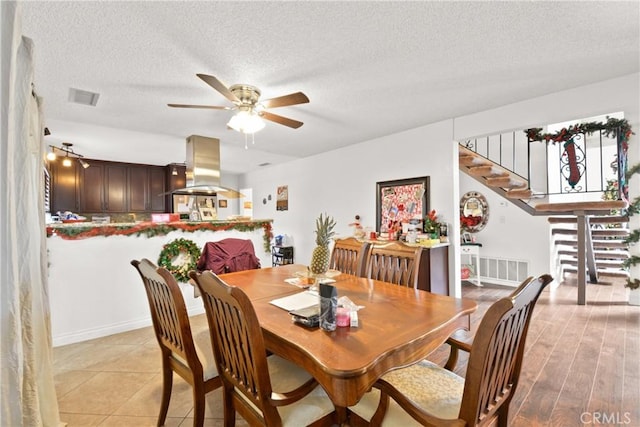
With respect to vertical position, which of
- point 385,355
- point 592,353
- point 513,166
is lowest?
point 592,353

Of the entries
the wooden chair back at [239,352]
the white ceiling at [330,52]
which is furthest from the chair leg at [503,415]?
the white ceiling at [330,52]

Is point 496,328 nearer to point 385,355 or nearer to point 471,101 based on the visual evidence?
point 385,355

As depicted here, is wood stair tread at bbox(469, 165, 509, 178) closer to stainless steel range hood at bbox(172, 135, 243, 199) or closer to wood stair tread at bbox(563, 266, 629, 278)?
wood stair tread at bbox(563, 266, 629, 278)

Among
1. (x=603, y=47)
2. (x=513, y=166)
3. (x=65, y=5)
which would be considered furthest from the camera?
(x=513, y=166)

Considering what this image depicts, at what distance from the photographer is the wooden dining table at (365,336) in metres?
0.95

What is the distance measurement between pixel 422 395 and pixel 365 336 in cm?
36

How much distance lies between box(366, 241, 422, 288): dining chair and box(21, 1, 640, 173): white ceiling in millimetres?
1502

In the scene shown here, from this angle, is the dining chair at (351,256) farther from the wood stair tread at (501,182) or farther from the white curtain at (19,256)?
the wood stair tread at (501,182)

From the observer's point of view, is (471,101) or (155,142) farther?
(155,142)

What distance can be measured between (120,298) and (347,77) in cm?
327

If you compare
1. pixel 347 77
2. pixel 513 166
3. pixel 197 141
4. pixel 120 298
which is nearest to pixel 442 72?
pixel 347 77

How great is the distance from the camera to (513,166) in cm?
568

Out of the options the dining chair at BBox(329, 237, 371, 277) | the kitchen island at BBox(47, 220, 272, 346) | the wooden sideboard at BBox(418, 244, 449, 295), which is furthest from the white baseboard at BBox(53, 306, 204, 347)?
the wooden sideboard at BBox(418, 244, 449, 295)

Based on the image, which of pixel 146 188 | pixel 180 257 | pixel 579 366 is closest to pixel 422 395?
pixel 579 366
